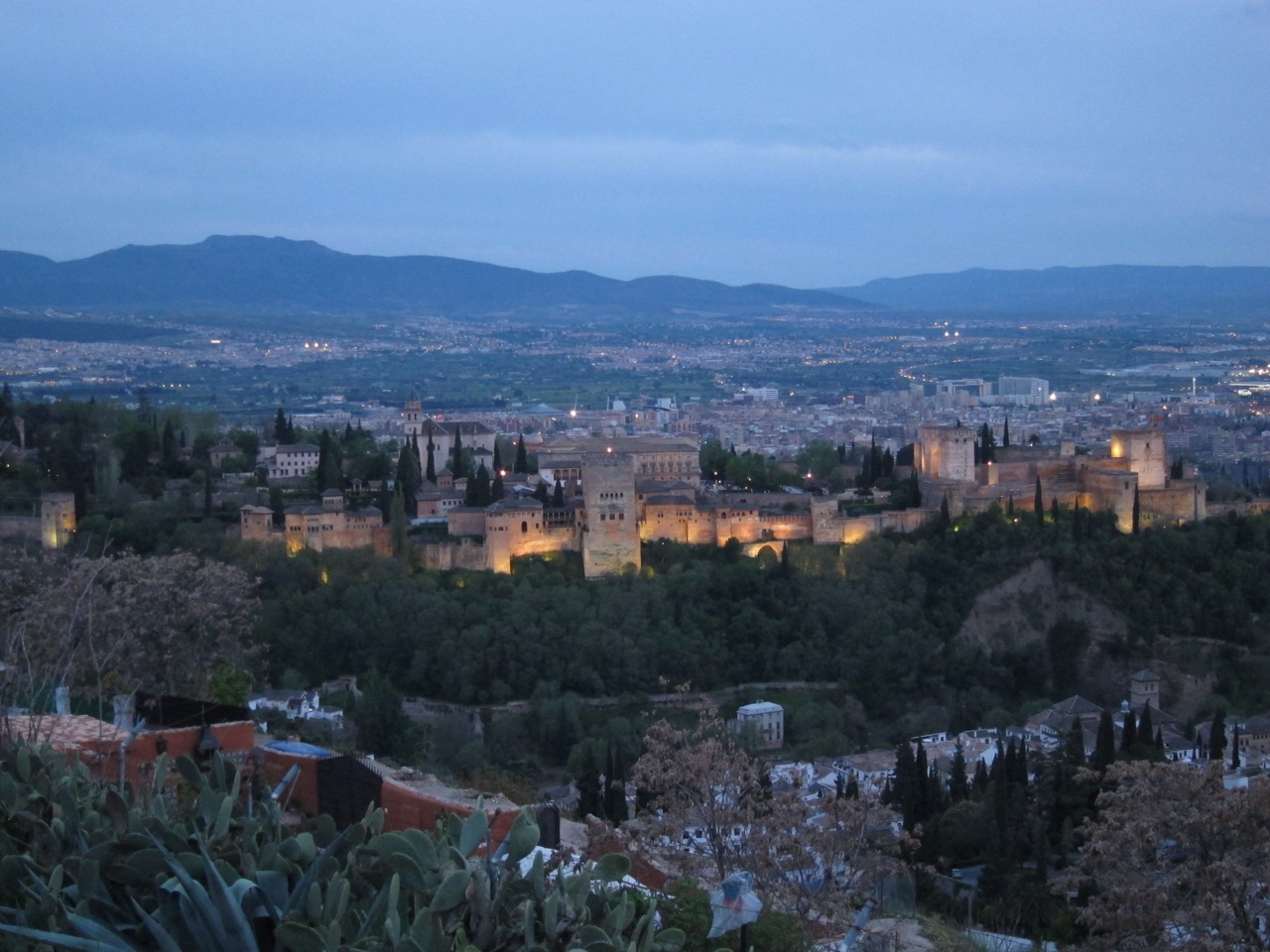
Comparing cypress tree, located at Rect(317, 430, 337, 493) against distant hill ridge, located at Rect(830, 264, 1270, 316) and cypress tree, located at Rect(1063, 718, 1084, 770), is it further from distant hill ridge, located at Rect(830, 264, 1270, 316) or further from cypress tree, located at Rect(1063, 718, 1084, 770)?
distant hill ridge, located at Rect(830, 264, 1270, 316)

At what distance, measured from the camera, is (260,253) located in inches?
6540

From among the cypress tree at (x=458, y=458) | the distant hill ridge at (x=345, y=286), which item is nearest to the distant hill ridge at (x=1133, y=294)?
the distant hill ridge at (x=345, y=286)

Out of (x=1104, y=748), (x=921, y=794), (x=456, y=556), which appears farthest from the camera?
(x=456, y=556)

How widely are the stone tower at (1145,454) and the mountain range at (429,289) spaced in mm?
112567

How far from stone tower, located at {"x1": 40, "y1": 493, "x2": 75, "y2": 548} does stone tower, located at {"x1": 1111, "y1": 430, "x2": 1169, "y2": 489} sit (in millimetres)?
21581

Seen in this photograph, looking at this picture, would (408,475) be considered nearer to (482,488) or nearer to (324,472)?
(324,472)

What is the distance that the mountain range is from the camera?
146750 millimetres

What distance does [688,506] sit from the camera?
110 feet

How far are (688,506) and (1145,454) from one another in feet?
33.2

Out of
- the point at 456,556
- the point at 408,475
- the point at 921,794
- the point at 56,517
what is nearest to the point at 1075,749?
the point at 921,794

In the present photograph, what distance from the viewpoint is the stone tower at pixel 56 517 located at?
103ft

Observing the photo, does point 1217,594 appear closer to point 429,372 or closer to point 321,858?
point 321,858

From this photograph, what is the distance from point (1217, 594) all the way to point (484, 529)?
14236 millimetres

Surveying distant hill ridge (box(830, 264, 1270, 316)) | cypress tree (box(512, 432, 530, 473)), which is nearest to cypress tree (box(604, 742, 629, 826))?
cypress tree (box(512, 432, 530, 473))
